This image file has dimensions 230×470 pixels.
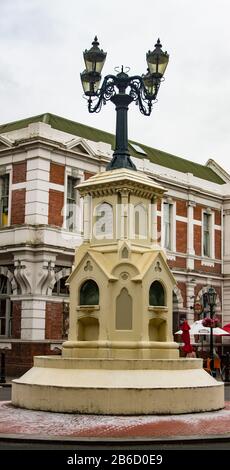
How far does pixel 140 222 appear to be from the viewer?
1509 cm

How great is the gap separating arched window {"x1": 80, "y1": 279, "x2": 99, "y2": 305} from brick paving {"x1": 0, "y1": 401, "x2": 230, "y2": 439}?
2547 mm

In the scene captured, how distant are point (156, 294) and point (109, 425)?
379cm

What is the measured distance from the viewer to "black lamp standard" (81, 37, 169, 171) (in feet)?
51.4

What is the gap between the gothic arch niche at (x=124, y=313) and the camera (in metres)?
14.2

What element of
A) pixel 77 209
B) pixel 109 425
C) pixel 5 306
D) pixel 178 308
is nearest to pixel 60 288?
pixel 5 306

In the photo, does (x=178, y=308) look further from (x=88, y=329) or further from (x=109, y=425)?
(x=109, y=425)

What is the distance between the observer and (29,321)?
30.0 metres

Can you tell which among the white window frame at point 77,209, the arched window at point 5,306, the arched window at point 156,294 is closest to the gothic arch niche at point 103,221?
the arched window at point 156,294

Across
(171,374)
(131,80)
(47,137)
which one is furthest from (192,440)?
(47,137)

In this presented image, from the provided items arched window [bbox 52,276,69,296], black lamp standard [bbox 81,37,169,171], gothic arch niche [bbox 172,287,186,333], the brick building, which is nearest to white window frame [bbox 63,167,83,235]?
the brick building

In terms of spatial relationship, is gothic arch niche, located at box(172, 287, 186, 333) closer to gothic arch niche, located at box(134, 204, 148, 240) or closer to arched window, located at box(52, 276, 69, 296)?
arched window, located at box(52, 276, 69, 296)

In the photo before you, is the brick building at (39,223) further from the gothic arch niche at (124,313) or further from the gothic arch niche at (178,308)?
the gothic arch niche at (124,313)

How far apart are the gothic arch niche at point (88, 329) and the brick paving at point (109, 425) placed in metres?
2.01

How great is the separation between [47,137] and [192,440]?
22046 millimetres
